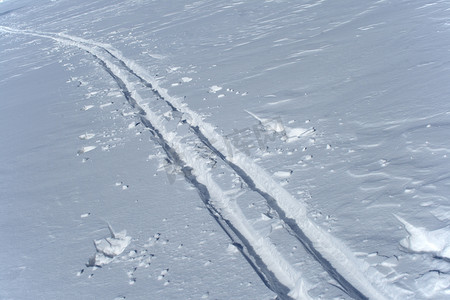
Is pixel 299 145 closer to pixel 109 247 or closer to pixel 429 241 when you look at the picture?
pixel 429 241

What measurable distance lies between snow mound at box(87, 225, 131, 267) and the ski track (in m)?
0.81

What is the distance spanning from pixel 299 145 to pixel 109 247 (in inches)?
85.1

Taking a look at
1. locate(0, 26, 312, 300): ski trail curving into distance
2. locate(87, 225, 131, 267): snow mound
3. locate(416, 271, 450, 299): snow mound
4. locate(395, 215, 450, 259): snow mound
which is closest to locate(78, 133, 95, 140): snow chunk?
locate(0, 26, 312, 300): ski trail curving into distance

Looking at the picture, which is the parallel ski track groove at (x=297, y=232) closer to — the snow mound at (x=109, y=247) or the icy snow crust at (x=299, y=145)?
the icy snow crust at (x=299, y=145)

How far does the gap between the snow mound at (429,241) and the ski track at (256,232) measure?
363 mm

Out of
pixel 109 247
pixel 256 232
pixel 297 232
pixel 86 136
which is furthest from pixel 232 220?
pixel 86 136

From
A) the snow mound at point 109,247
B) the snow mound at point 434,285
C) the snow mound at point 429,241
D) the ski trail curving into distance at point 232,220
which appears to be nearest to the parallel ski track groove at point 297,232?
the ski trail curving into distance at point 232,220

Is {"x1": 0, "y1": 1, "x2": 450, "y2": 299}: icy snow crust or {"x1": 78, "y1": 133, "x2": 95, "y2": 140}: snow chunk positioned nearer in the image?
{"x1": 0, "y1": 1, "x2": 450, "y2": 299}: icy snow crust

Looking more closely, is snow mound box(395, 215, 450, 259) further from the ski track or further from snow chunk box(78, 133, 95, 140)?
snow chunk box(78, 133, 95, 140)

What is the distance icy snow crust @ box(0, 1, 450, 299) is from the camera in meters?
3.00

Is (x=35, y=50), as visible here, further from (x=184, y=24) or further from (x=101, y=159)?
(x=101, y=159)

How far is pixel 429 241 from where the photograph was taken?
294cm

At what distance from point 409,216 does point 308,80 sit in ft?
10.6

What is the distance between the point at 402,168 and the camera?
12.1 feet
